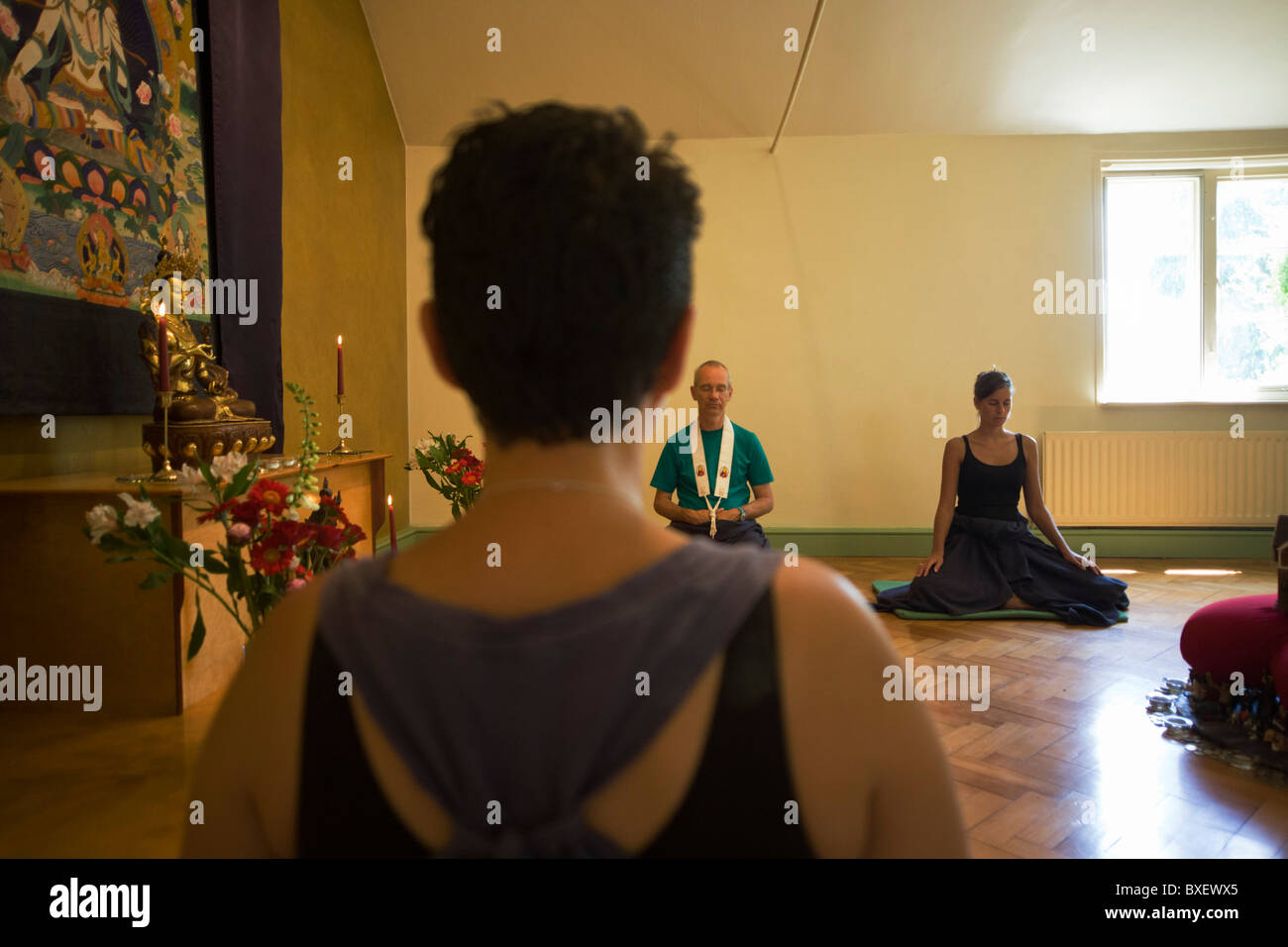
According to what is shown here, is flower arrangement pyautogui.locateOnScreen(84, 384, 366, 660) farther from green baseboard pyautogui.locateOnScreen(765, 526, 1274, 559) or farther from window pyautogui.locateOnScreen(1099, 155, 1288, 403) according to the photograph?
window pyautogui.locateOnScreen(1099, 155, 1288, 403)

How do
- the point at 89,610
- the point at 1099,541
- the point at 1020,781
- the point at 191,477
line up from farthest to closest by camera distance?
1. the point at 1099,541
2. the point at 89,610
3. the point at 1020,781
4. the point at 191,477

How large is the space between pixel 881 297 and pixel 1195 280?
7.81 ft

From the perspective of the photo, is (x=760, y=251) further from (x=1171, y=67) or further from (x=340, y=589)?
(x=340, y=589)

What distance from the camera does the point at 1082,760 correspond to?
255 centimetres

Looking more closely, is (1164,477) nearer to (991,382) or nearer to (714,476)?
(991,382)

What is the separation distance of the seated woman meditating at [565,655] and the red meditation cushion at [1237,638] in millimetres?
2889

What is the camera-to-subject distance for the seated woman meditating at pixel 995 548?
4582 millimetres

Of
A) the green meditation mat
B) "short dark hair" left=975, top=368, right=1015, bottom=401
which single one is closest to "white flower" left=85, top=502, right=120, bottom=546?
the green meditation mat

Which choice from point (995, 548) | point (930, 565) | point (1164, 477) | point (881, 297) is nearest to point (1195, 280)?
point (1164, 477)

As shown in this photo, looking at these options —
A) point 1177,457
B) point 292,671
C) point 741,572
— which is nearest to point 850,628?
point 741,572

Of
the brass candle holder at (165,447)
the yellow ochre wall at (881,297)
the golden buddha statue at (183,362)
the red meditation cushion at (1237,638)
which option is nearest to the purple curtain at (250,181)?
the golden buddha statue at (183,362)

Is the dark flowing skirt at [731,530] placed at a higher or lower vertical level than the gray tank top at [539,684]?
lower

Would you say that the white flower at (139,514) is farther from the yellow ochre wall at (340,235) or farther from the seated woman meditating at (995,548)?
the seated woman meditating at (995,548)

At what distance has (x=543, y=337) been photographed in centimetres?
60
